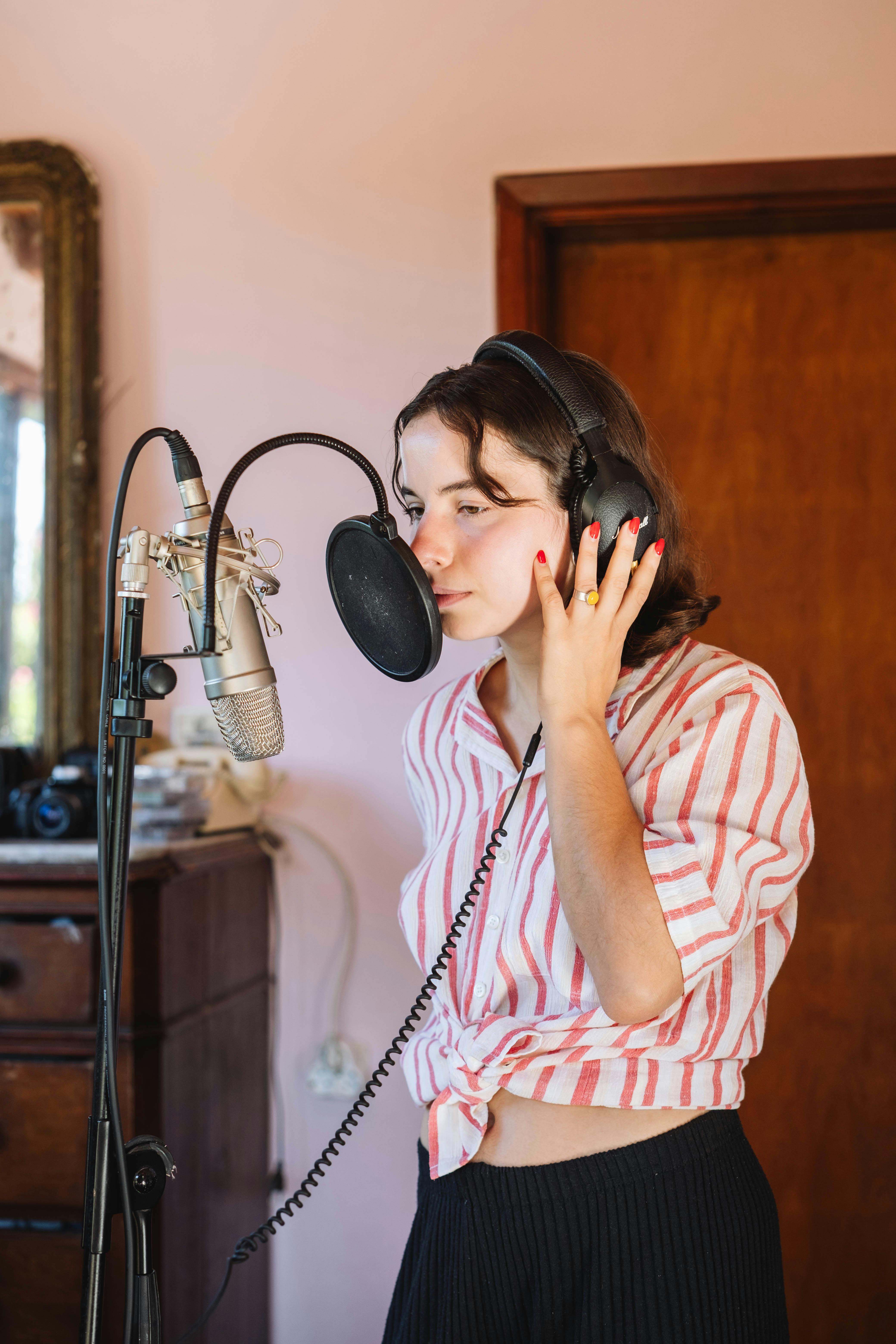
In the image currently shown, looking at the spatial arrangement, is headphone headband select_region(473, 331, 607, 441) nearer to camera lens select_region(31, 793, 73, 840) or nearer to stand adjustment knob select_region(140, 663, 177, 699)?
stand adjustment knob select_region(140, 663, 177, 699)

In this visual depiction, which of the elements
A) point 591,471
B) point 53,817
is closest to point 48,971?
point 53,817

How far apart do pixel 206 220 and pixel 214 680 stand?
4.73 feet

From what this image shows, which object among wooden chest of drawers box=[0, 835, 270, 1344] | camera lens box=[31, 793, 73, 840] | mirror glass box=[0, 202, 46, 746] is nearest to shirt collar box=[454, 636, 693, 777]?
wooden chest of drawers box=[0, 835, 270, 1344]

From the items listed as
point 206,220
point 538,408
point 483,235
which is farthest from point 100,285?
point 538,408

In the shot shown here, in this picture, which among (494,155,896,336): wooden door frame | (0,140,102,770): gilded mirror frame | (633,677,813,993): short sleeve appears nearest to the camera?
(633,677,813,993): short sleeve

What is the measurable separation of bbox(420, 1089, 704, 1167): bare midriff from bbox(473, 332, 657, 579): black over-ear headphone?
1.57 ft

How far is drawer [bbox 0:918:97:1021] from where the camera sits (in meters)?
1.39

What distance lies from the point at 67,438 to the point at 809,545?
1.36m

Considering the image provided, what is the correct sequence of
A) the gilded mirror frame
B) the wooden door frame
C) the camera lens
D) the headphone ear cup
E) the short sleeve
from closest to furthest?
the short sleeve < the headphone ear cup < the camera lens < the wooden door frame < the gilded mirror frame

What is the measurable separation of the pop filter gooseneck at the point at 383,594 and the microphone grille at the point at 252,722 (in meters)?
0.13

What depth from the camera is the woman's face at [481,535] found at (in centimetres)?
Result: 94

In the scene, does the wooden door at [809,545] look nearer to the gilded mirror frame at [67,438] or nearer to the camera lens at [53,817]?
the gilded mirror frame at [67,438]

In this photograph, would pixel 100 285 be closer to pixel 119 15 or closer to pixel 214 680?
pixel 119 15

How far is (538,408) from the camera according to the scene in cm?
94
